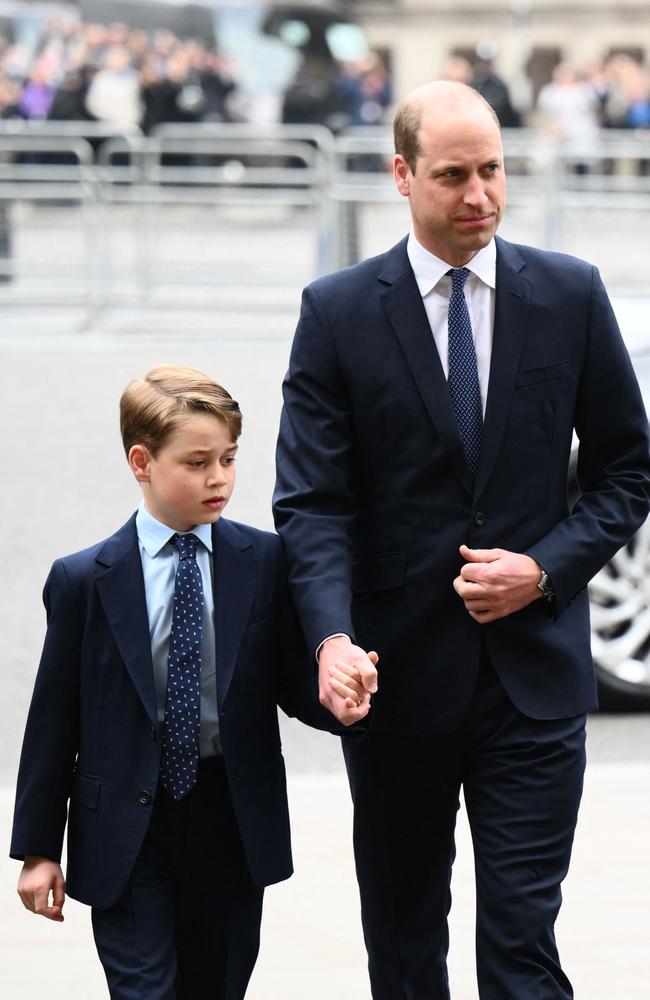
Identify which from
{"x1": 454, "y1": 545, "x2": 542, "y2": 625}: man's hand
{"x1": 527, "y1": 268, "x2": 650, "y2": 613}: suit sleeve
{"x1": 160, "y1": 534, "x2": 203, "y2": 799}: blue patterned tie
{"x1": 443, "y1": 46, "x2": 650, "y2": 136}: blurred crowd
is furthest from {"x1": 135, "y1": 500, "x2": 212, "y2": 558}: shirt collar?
{"x1": 443, "y1": 46, "x2": 650, "y2": 136}: blurred crowd

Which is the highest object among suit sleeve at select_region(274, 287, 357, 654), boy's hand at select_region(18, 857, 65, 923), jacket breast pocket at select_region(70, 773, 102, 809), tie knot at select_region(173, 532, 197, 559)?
suit sleeve at select_region(274, 287, 357, 654)

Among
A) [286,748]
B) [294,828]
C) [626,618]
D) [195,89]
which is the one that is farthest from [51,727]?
[195,89]

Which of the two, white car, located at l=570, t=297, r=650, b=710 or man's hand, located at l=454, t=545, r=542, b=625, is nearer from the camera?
man's hand, located at l=454, t=545, r=542, b=625

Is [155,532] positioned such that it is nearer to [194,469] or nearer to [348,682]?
[194,469]

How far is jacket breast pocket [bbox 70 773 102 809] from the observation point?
11.2ft

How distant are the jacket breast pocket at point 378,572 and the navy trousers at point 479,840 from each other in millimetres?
219

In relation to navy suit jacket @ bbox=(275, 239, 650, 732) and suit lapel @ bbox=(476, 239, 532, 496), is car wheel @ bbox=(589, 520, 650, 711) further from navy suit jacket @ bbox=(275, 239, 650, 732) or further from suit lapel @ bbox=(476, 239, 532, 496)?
suit lapel @ bbox=(476, 239, 532, 496)

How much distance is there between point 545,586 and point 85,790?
2.80 ft

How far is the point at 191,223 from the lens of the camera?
611 inches

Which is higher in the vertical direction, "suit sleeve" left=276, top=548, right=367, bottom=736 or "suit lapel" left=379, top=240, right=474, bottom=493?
"suit lapel" left=379, top=240, right=474, bottom=493

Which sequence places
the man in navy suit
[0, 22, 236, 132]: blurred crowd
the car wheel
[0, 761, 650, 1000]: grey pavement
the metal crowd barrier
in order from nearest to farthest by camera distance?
1. the man in navy suit
2. [0, 761, 650, 1000]: grey pavement
3. the car wheel
4. the metal crowd barrier
5. [0, 22, 236, 132]: blurred crowd

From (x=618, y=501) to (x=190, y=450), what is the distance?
0.77m

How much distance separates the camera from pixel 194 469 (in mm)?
3385

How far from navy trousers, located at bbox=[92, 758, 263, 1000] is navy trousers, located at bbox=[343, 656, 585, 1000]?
11.7 inches
